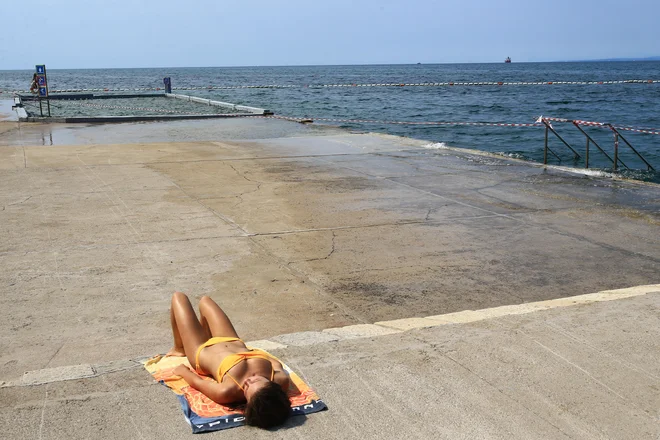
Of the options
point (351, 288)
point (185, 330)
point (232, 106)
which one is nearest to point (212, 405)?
point (185, 330)

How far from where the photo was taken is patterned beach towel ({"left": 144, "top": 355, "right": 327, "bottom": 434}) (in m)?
4.01

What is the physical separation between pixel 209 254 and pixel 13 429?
13.4ft

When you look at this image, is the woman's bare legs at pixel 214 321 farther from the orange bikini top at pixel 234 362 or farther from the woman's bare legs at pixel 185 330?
the orange bikini top at pixel 234 362

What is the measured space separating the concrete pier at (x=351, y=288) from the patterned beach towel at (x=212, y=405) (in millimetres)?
74

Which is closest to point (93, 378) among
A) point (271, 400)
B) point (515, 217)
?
point (271, 400)

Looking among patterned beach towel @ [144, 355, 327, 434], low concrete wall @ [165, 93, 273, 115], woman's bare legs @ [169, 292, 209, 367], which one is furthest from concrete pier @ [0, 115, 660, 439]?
low concrete wall @ [165, 93, 273, 115]

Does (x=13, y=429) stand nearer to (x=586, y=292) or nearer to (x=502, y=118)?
(x=586, y=292)

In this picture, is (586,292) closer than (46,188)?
Yes

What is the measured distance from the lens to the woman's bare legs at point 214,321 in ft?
15.8

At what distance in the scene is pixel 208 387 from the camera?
4.27 m

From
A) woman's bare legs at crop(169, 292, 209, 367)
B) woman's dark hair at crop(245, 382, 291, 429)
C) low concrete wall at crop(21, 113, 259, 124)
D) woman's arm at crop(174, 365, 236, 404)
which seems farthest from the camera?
low concrete wall at crop(21, 113, 259, 124)

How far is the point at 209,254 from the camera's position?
7895 millimetres

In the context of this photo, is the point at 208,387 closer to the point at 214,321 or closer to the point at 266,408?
the point at 266,408

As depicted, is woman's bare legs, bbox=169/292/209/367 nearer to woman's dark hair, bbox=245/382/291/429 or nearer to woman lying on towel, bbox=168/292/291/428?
woman lying on towel, bbox=168/292/291/428
